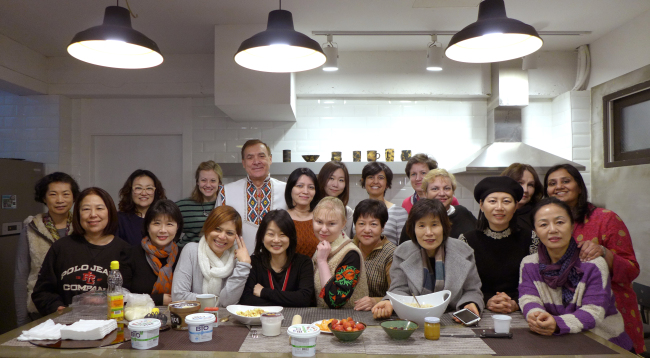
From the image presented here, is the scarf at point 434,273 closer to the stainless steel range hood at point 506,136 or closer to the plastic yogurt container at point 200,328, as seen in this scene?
the plastic yogurt container at point 200,328

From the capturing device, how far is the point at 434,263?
2.26 metres

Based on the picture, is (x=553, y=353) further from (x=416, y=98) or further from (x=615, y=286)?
(x=416, y=98)

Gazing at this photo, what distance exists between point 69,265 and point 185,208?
0.99 meters

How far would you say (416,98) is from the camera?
16.0ft

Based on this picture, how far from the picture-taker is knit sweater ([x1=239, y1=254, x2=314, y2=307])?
2.24 m

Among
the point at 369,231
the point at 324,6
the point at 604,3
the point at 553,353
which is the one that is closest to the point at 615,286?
the point at 553,353

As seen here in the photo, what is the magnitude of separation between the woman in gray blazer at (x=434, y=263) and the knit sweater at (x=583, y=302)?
0.23 meters

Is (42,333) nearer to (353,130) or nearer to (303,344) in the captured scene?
(303,344)

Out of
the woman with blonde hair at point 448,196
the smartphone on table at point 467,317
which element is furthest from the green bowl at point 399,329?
the woman with blonde hair at point 448,196

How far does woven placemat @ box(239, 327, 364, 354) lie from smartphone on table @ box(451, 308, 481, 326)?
0.44 m

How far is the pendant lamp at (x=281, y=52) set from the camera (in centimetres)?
190

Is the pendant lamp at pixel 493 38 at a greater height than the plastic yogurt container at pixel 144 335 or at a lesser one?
greater

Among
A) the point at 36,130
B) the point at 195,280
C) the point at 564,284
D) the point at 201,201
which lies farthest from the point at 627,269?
the point at 36,130

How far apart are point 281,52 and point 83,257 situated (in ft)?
4.87
